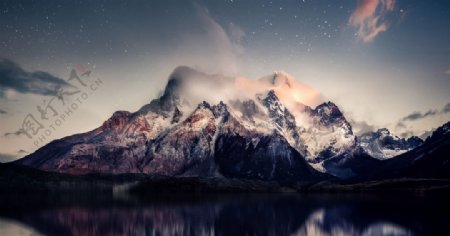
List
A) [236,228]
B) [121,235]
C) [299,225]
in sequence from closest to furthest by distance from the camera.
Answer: [121,235], [236,228], [299,225]

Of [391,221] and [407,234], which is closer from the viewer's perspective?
[407,234]

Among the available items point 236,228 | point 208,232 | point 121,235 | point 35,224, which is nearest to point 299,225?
point 236,228

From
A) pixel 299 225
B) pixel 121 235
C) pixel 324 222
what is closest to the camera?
pixel 121 235

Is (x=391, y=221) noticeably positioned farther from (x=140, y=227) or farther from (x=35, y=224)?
(x=35, y=224)

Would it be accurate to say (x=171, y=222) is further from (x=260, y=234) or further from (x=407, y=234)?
(x=407, y=234)

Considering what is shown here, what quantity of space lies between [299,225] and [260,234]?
2795cm

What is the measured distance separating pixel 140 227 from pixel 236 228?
2696 centimetres

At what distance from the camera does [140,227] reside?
403ft

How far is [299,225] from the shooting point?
429ft

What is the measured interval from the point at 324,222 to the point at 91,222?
72.7m

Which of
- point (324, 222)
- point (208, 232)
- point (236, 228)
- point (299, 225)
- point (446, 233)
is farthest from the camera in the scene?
point (324, 222)

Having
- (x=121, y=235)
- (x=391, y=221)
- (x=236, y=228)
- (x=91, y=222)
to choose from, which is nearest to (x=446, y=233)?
(x=391, y=221)

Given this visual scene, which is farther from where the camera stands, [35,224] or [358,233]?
[35,224]

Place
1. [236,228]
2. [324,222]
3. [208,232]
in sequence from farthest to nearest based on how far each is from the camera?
[324,222] < [236,228] < [208,232]
